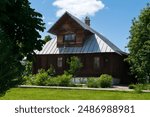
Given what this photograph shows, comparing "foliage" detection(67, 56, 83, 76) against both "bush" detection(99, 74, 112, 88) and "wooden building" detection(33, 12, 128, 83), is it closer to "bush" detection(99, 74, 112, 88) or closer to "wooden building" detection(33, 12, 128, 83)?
"wooden building" detection(33, 12, 128, 83)

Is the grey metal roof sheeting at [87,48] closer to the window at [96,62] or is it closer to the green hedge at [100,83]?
the window at [96,62]

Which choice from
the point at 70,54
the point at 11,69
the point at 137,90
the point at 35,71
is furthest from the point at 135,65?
the point at 11,69

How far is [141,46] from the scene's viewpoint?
3950 centimetres

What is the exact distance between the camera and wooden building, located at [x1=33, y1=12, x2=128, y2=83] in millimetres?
41250

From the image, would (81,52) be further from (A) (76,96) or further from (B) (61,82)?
(A) (76,96)

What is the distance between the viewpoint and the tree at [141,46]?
1505 inches

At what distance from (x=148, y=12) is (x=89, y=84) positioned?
485 inches

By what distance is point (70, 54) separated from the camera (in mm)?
42844

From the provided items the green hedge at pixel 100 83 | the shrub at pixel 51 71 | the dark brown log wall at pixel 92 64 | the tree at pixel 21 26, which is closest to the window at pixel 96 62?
the dark brown log wall at pixel 92 64

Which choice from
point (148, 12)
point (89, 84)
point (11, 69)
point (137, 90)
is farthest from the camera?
point (148, 12)

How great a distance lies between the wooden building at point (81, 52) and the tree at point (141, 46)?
1.91 m

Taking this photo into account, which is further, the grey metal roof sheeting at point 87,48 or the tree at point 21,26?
the grey metal roof sheeting at point 87,48

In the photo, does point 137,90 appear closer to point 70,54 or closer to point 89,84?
point 89,84

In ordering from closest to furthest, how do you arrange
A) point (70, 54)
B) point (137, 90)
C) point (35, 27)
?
point (35, 27) < point (137, 90) < point (70, 54)
